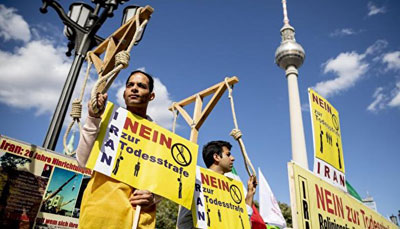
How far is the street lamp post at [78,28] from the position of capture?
3.41m

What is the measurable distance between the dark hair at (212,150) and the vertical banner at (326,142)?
1093 mm

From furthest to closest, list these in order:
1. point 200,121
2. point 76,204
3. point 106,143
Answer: point 200,121, point 76,204, point 106,143

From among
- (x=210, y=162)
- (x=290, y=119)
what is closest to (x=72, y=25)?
(x=210, y=162)

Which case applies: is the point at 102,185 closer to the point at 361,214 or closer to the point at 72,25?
the point at 72,25

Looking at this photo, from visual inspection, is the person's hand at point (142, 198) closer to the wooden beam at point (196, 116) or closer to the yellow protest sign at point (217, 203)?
the yellow protest sign at point (217, 203)

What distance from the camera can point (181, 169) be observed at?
7.33 feet

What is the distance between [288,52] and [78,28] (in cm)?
3236

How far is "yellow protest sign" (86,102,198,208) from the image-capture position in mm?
1771

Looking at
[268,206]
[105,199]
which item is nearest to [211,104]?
[105,199]

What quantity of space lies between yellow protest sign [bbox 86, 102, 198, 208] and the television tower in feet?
73.7

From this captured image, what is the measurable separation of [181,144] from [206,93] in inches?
117

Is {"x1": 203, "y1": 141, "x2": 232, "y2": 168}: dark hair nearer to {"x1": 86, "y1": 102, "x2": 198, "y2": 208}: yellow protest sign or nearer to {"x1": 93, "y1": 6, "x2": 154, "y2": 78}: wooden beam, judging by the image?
{"x1": 86, "y1": 102, "x2": 198, "y2": 208}: yellow protest sign

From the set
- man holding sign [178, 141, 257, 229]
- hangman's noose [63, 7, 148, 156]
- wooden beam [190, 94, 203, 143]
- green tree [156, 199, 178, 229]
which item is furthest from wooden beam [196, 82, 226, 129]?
green tree [156, 199, 178, 229]

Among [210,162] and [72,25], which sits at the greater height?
[72,25]
